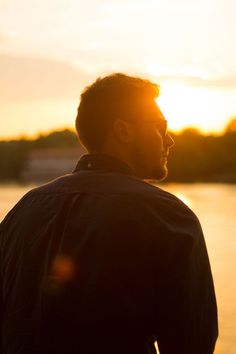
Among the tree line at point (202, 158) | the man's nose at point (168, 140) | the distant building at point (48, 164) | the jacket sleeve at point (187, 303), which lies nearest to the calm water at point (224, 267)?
the man's nose at point (168, 140)

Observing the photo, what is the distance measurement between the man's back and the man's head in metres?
0.12

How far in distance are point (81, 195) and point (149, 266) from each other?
9.5 inches

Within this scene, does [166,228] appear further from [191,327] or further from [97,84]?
[97,84]

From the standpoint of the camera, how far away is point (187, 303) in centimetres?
151

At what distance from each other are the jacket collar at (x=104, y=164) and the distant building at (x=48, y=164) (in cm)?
8819

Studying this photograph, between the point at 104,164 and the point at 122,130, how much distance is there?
95 mm

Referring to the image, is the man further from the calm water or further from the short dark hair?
the calm water

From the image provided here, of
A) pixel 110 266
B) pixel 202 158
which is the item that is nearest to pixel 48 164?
pixel 202 158

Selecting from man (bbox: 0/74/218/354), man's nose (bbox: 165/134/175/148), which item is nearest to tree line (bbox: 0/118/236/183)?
man's nose (bbox: 165/134/175/148)

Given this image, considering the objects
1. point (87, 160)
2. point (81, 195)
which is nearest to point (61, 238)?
point (81, 195)

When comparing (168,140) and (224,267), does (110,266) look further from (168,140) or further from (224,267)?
(224,267)

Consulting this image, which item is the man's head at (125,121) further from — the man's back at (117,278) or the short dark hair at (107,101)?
the man's back at (117,278)

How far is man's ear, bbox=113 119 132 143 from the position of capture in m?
1.68

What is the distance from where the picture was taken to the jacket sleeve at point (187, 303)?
1.48m
